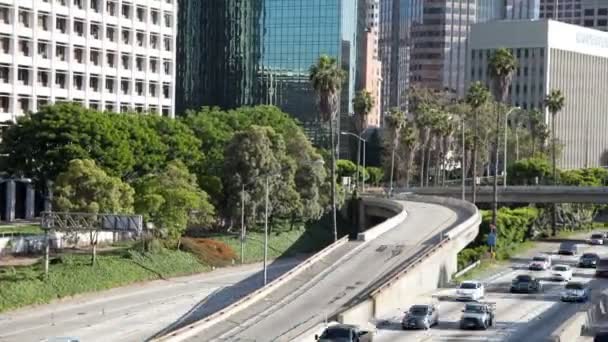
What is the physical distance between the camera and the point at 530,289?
89.8m

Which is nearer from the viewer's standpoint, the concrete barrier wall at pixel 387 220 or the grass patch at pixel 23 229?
the concrete barrier wall at pixel 387 220

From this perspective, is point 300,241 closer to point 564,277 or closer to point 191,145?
point 191,145

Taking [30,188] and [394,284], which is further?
[30,188]

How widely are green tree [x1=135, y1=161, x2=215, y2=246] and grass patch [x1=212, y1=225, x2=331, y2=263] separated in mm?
9319

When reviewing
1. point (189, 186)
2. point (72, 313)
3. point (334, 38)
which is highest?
point (334, 38)

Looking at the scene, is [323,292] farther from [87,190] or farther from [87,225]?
[87,190]

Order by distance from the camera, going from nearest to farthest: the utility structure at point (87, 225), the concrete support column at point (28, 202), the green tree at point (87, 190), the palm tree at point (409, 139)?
the utility structure at point (87, 225) → the green tree at point (87, 190) → the concrete support column at point (28, 202) → the palm tree at point (409, 139)

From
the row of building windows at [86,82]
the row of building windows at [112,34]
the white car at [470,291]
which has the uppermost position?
the row of building windows at [112,34]

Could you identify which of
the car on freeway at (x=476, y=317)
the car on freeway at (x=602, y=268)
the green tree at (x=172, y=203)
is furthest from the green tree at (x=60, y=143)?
the car on freeway at (x=476, y=317)

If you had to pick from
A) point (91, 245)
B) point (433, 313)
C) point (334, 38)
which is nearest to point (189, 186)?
point (91, 245)

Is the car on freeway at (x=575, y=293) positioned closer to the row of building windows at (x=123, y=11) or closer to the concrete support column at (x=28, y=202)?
the concrete support column at (x=28, y=202)

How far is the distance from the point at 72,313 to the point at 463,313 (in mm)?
28890

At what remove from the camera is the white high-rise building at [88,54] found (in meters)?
126

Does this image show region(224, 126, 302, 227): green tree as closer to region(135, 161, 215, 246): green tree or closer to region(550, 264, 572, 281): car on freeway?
region(135, 161, 215, 246): green tree
